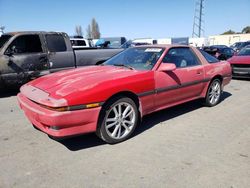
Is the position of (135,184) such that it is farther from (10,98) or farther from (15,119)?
(10,98)

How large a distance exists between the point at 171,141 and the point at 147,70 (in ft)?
4.01

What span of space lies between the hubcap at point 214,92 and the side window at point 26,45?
4885 millimetres

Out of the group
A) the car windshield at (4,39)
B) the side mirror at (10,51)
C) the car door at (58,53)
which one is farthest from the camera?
the car door at (58,53)

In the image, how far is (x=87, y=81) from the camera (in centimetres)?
343

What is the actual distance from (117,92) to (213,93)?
2996 millimetres

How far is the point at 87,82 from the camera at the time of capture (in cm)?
339

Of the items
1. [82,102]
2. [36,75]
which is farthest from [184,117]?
[36,75]

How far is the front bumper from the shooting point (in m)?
9.23

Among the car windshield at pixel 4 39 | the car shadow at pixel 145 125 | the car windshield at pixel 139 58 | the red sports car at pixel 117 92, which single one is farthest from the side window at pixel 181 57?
the car windshield at pixel 4 39

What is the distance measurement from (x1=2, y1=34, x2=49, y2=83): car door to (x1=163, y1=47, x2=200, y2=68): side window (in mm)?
4029

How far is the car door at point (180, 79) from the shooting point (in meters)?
4.21

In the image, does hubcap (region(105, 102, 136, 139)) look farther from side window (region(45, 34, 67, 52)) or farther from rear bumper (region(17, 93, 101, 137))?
side window (region(45, 34, 67, 52))

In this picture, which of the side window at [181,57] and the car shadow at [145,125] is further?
the side window at [181,57]

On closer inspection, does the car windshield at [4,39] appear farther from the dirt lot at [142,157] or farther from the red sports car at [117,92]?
the red sports car at [117,92]
